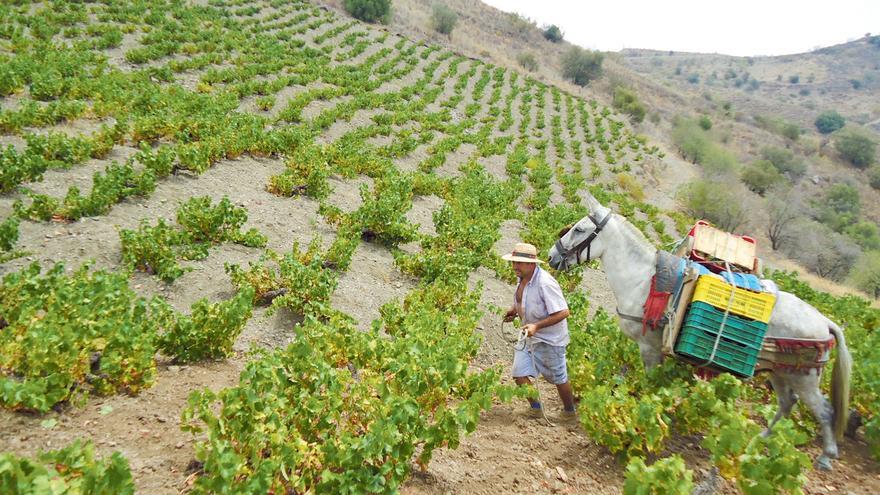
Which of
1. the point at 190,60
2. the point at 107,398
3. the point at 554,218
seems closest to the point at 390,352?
the point at 107,398

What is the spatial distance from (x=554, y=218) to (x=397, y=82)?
685 inches

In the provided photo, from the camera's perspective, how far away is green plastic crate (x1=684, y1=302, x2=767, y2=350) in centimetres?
439

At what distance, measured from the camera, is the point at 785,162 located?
49656mm

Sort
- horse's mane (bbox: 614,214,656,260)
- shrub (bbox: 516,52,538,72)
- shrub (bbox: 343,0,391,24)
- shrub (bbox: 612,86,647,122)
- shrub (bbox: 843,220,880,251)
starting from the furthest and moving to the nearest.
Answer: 1. shrub (bbox: 516,52,538,72)
2. shrub (bbox: 612,86,647,122)
3. shrub (bbox: 343,0,391,24)
4. shrub (bbox: 843,220,880,251)
5. horse's mane (bbox: 614,214,656,260)

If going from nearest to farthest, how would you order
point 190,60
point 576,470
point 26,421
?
point 26,421
point 576,470
point 190,60

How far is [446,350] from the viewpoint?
442 cm

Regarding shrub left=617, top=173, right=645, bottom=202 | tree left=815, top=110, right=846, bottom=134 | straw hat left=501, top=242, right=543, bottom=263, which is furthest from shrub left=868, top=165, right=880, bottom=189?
straw hat left=501, top=242, right=543, bottom=263

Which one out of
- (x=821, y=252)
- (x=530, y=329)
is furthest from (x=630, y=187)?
(x=530, y=329)

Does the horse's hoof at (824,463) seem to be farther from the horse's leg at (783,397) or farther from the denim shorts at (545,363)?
the denim shorts at (545,363)

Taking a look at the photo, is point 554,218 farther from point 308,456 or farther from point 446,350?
point 308,456

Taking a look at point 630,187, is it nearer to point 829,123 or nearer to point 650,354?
point 650,354

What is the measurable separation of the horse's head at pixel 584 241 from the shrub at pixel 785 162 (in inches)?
2135

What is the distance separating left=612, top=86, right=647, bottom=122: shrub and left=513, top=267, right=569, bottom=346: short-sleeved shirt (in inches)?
1769

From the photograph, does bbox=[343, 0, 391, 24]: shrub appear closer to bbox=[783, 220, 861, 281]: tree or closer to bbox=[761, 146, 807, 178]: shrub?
bbox=[783, 220, 861, 281]: tree
